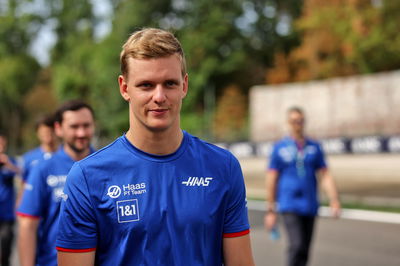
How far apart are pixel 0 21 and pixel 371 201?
57.3 metres

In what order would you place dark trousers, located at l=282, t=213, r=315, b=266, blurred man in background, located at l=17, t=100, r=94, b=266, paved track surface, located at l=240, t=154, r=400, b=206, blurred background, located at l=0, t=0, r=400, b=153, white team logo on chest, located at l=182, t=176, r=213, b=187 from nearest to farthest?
white team logo on chest, located at l=182, t=176, r=213, b=187 < blurred man in background, located at l=17, t=100, r=94, b=266 < dark trousers, located at l=282, t=213, r=315, b=266 < paved track surface, located at l=240, t=154, r=400, b=206 < blurred background, located at l=0, t=0, r=400, b=153

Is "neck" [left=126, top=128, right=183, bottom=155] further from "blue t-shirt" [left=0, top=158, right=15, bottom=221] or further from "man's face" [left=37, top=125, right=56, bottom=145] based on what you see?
"blue t-shirt" [left=0, top=158, right=15, bottom=221]

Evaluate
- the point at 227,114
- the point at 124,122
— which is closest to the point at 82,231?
the point at 227,114

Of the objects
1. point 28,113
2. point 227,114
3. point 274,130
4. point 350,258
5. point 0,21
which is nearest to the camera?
point 350,258

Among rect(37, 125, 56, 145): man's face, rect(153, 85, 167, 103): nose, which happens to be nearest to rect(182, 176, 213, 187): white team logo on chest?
rect(153, 85, 167, 103): nose

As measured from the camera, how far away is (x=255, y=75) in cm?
5725

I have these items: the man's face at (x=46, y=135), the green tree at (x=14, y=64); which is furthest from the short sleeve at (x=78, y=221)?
the green tree at (x=14, y=64)

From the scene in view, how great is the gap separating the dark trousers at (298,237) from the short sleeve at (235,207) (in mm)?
4772

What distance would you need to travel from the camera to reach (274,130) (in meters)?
31.9

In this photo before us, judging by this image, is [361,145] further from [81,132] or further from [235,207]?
[235,207]

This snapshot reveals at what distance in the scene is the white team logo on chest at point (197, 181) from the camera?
7.95 ft

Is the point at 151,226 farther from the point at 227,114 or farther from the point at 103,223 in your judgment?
the point at 227,114

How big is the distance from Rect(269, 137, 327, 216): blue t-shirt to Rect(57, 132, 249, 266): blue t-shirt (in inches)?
194

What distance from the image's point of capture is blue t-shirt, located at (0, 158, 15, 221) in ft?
25.7
